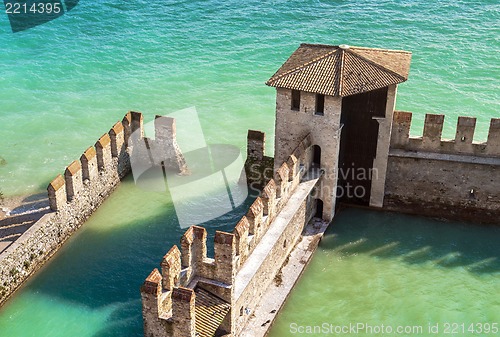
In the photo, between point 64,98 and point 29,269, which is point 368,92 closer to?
point 29,269

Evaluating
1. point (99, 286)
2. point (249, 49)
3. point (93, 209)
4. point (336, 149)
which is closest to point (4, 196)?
point (93, 209)

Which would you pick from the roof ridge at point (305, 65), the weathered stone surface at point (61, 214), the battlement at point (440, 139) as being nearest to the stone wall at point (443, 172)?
the battlement at point (440, 139)

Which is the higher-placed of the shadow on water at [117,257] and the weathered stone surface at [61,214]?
the weathered stone surface at [61,214]

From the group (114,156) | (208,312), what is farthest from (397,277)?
(114,156)

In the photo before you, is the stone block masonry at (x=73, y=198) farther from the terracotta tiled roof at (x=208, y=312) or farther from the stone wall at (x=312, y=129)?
the terracotta tiled roof at (x=208, y=312)

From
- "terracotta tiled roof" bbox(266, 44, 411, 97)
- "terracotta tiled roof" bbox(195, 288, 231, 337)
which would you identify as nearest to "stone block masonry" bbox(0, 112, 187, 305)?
"terracotta tiled roof" bbox(266, 44, 411, 97)

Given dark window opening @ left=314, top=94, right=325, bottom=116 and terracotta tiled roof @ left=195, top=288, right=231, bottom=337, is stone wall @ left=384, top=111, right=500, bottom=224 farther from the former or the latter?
terracotta tiled roof @ left=195, top=288, right=231, bottom=337
